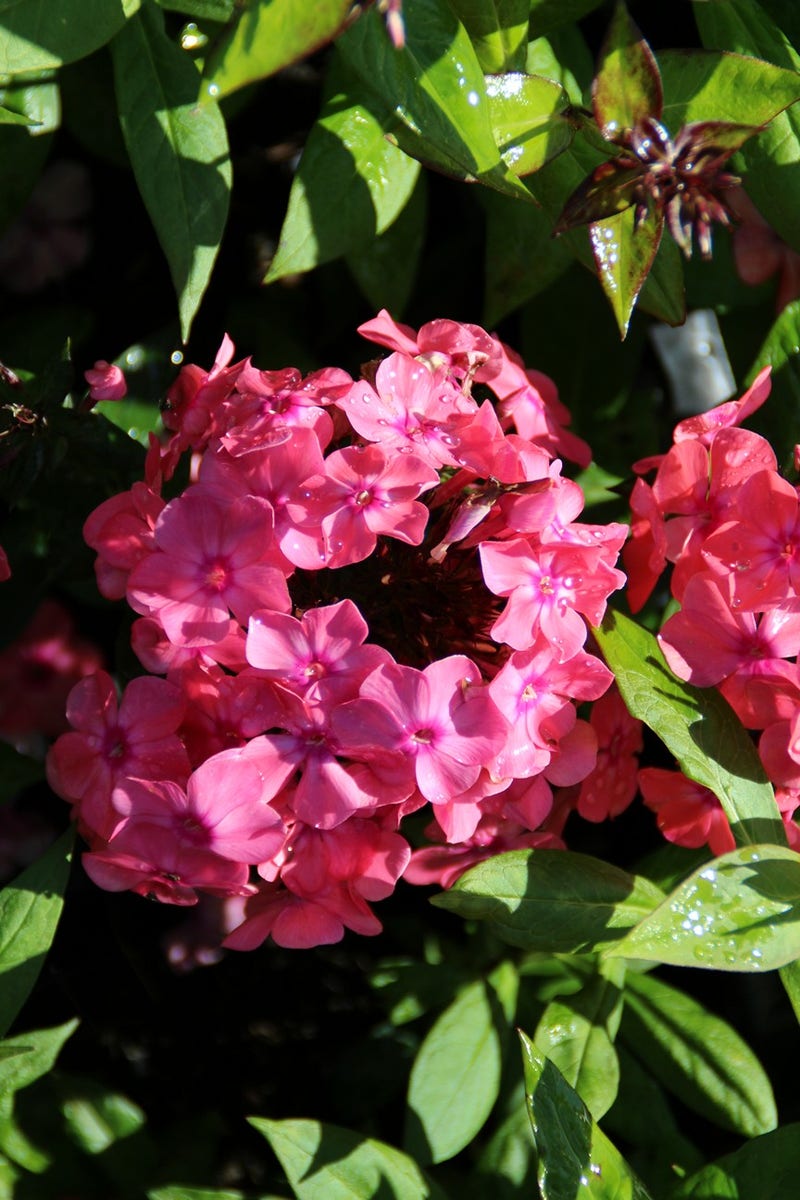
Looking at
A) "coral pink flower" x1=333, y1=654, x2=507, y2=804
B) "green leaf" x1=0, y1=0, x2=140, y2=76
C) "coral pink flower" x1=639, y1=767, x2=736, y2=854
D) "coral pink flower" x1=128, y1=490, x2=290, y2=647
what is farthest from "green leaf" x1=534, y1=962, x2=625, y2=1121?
"green leaf" x1=0, y1=0, x2=140, y2=76

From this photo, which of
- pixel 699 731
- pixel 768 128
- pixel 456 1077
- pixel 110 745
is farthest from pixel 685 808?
pixel 768 128

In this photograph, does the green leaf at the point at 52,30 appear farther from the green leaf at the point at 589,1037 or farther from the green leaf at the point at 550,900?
the green leaf at the point at 589,1037

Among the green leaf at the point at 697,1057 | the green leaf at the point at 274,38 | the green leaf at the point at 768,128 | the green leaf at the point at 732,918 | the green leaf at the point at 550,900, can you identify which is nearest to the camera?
the green leaf at the point at 274,38

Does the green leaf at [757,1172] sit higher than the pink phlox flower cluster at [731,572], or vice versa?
the pink phlox flower cluster at [731,572]

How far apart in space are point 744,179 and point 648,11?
0.96 feet

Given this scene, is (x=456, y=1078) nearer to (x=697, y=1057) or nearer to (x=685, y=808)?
(x=697, y=1057)

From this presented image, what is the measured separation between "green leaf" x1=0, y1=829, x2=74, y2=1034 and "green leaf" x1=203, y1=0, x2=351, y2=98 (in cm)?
59

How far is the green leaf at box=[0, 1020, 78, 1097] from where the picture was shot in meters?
0.96

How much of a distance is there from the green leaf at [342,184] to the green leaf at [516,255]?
104 mm

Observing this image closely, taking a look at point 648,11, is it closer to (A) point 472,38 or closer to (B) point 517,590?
(A) point 472,38

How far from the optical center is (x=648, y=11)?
1166 mm

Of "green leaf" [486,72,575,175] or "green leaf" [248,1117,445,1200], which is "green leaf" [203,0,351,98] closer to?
"green leaf" [486,72,575,175]

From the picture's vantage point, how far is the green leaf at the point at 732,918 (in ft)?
2.46

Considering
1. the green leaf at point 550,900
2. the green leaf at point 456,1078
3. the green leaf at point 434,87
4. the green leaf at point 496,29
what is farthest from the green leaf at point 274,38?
the green leaf at point 456,1078
